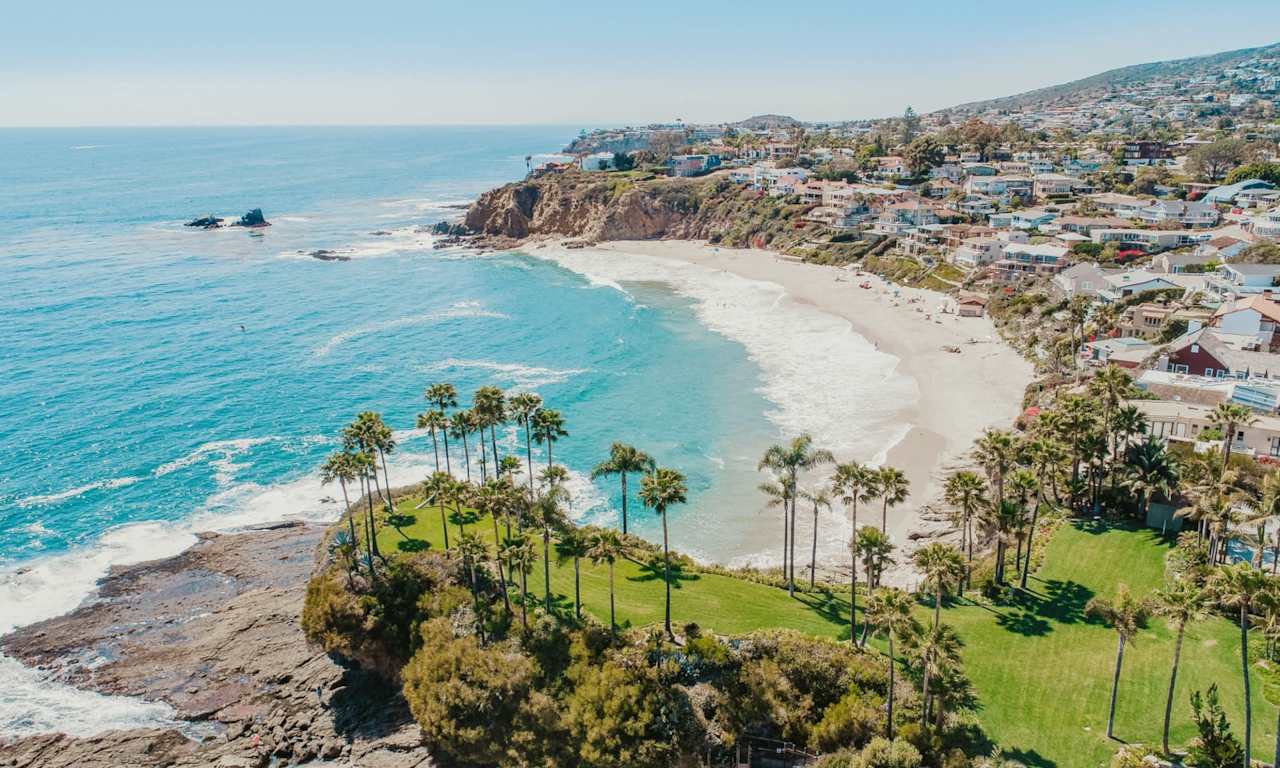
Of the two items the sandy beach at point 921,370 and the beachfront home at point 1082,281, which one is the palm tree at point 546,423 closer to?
the sandy beach at point 921,370

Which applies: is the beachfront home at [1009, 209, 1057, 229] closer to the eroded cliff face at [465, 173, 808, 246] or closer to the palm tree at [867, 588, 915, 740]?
the eroded cliff face at [465, 173, 808, 246]

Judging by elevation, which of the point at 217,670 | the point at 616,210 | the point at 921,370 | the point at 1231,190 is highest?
the point at 1231,190

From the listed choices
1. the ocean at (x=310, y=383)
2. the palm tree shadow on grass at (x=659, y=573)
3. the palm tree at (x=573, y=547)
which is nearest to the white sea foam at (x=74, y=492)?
the ocean at (x=310, y=383)

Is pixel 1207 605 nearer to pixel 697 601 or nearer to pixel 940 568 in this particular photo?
pixel 940 568

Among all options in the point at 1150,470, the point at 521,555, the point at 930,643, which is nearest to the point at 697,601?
the point at 521,555

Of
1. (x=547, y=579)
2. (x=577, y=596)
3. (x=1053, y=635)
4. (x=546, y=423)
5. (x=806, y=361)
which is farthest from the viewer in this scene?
(x=806, y=361)

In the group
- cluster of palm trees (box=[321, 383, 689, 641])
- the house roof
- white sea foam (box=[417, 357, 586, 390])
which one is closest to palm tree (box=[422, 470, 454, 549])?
cluster of palm trees (box=[321, 383, 689, 641])
